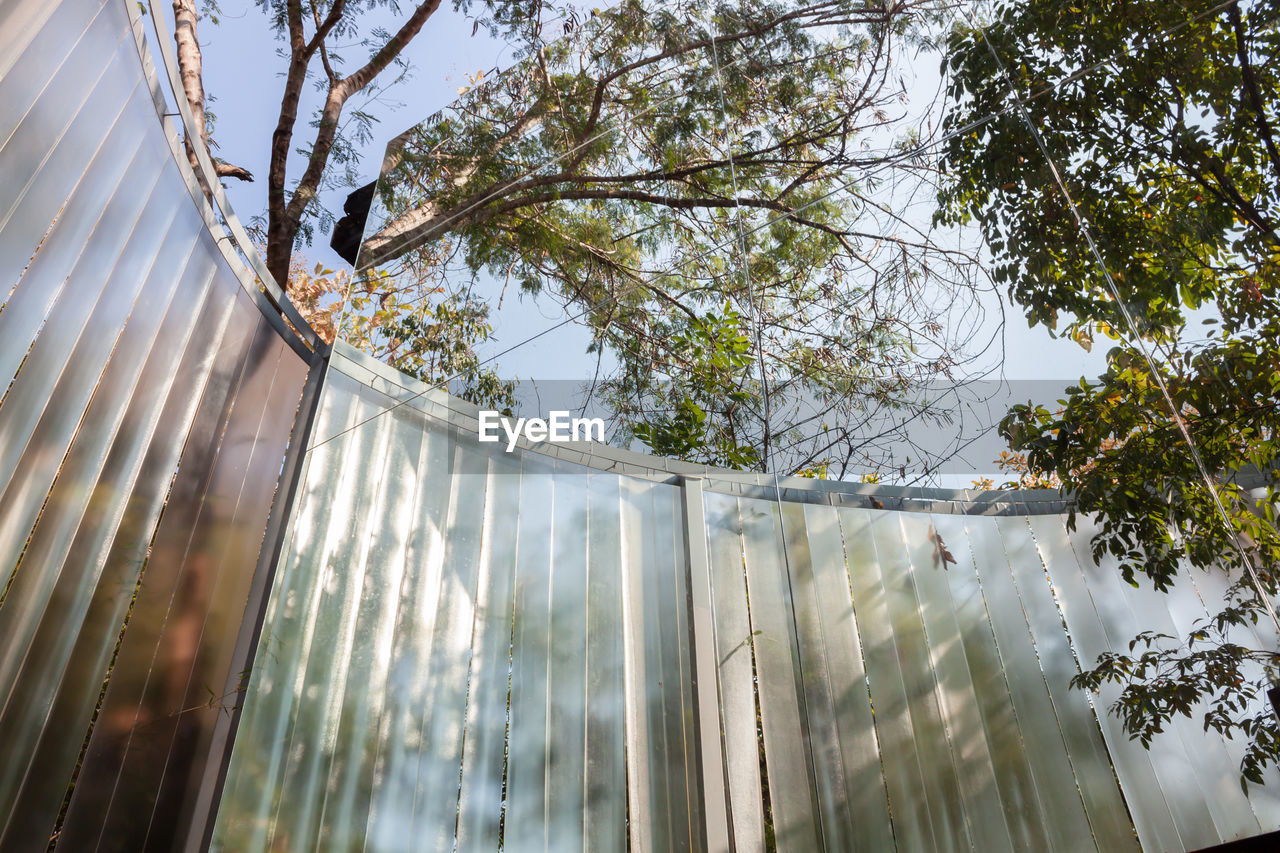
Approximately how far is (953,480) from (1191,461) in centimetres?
43

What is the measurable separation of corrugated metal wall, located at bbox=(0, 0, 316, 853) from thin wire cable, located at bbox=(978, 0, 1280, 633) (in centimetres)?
191

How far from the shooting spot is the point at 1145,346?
3.80 feet

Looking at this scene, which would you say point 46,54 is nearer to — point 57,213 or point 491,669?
point 57,213

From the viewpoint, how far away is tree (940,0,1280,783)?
1069 mm

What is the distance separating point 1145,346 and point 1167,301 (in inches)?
2.9

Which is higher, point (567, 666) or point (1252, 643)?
point (567, 666)

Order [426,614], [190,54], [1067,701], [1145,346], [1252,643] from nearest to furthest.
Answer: [1252,643] < [1145,346] < [1067,701] < [426,614] < [190,54]

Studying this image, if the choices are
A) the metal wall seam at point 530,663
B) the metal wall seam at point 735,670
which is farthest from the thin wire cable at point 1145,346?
the metal wall seam at point 530,663

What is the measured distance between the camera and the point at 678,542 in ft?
6.88

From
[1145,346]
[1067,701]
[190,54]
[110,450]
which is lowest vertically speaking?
[1067,701]

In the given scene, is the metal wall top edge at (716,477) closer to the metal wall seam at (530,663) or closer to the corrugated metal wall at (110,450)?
the metal wall seam at (530,663)

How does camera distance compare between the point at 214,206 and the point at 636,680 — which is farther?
the point at 214,206

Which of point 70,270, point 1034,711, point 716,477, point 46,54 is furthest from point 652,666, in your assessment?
point 46,54

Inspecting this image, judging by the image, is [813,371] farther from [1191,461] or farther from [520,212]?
[520,212]
